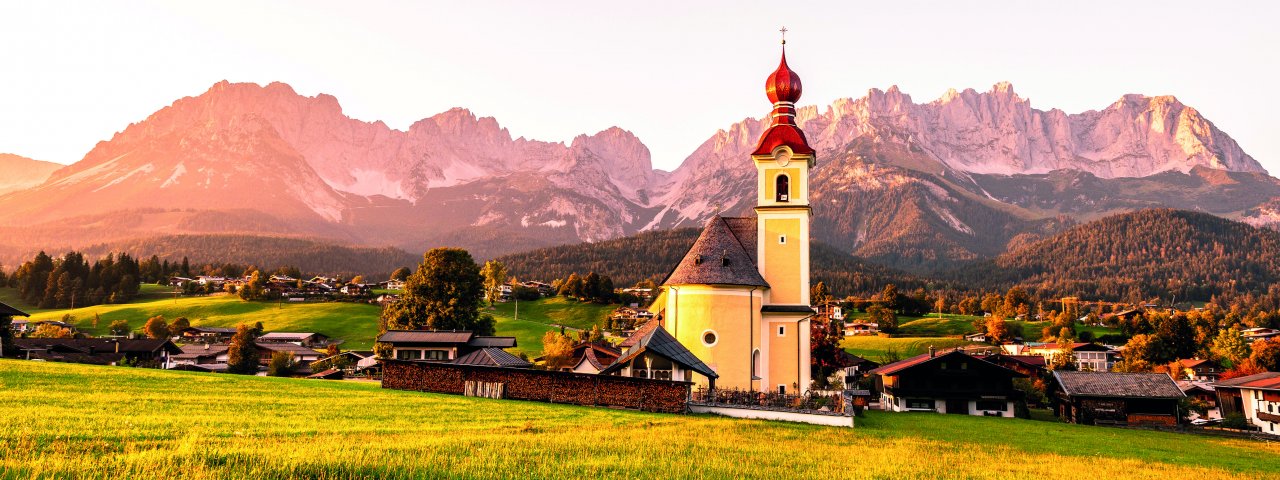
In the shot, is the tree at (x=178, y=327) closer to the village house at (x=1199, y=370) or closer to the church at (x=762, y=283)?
the church at (x=762, y=283)

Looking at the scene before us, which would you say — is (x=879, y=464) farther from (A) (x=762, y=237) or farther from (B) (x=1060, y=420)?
(B) (x=1060, y=420)

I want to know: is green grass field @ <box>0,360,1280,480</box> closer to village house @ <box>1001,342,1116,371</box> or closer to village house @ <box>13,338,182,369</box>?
village house @ <box>13,338,182,369</box>

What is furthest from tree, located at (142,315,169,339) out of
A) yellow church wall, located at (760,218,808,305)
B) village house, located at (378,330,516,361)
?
yellow church wall, located at (760,218,808,305)

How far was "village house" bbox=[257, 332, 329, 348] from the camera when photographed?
334ft

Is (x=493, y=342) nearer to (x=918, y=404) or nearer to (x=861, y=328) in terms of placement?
(x=918, y=404)

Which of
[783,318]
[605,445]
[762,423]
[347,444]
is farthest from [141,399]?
[783,318]

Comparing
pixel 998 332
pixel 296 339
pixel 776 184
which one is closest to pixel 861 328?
pixel 998 332

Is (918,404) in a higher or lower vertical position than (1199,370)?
lower

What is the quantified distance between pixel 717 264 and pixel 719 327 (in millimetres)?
3716

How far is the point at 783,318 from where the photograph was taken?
50.5 m

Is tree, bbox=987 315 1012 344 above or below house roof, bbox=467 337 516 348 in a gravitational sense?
above

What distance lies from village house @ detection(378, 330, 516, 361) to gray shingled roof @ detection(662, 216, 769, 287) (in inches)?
763

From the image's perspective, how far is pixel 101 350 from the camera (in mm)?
78250

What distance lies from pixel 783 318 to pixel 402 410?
92.7ft
